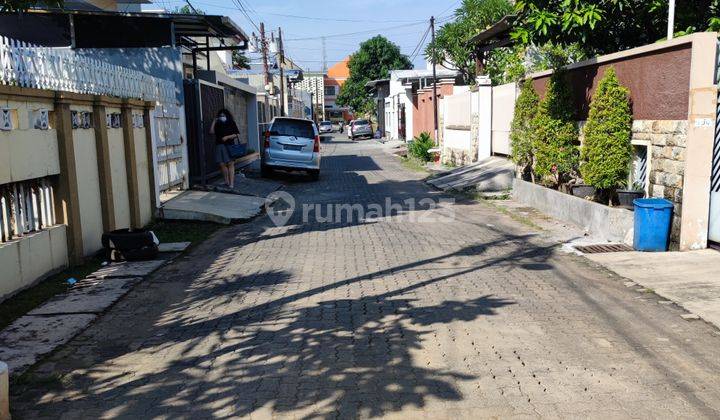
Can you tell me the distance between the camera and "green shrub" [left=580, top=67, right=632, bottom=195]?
10234mm

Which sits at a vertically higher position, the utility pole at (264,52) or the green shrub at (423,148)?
the utility pole at (264,52)

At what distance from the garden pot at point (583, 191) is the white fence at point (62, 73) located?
7.89 m

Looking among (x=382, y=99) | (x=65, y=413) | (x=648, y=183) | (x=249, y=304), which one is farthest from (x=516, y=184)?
(x=382, y=99)

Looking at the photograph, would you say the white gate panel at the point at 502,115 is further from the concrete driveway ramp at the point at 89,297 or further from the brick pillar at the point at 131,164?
the concrete driveway ramp at the point at 89,297

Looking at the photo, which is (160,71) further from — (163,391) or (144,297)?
(163,391)

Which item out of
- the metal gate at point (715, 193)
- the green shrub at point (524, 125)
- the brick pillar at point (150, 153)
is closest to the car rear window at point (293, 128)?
the green shrub at point (524, 125)

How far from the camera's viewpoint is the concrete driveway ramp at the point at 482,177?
16688mm

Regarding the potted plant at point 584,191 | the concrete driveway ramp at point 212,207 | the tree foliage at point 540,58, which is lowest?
the concrete driveway ramp at point 212,207

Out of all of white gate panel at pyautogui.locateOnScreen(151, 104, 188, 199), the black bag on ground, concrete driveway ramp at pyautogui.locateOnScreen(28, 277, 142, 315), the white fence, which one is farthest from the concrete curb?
white gate panel at pyautogui.locateOnScreen(151, 104, 188, 199)

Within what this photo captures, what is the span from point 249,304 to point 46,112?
3.46 m

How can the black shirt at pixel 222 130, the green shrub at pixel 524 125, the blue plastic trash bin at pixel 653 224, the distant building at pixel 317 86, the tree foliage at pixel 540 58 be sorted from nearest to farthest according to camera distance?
the blue plastic trash bin at pixel 653 224 → the green shrub at pixel 524 125 → the black shirt at pixel 222 130 → the tree foliage at pixel 540 58 → the distant building at pixel 317 86

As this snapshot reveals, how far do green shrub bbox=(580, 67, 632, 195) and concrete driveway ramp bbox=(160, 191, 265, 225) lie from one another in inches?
255

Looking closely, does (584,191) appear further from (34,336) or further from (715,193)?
(34,336)

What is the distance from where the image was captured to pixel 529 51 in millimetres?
18406
